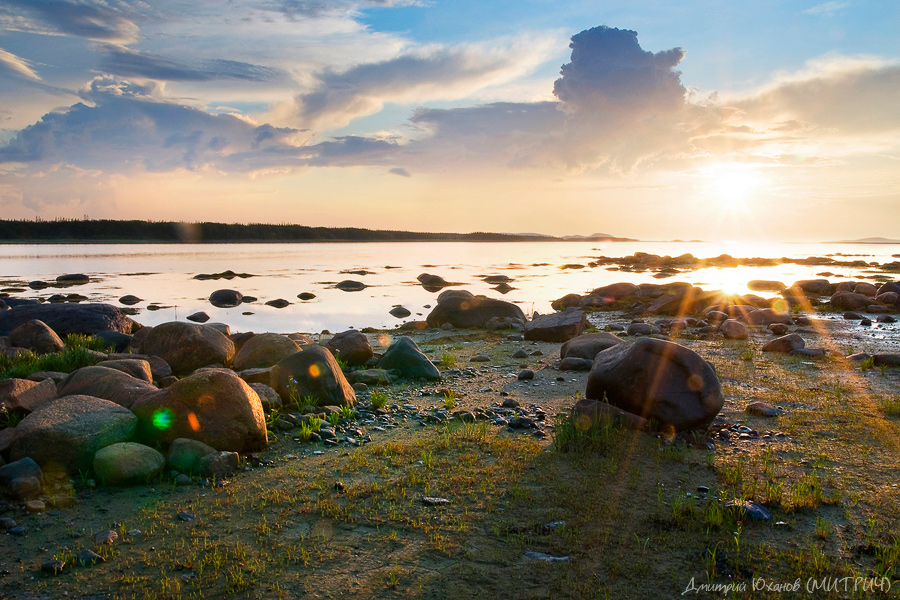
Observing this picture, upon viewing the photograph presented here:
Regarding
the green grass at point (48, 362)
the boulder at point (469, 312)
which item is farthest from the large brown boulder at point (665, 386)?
the boulder at point (469, 312)

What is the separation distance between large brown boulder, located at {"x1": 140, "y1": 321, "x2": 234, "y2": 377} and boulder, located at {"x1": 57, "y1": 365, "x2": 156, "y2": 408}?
9.98 ft

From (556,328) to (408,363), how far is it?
21.6 feet

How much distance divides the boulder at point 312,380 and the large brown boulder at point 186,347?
9.51 ft

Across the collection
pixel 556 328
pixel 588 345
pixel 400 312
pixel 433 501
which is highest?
pixel 588 345

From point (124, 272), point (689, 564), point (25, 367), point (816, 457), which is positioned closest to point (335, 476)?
point (689, 564)

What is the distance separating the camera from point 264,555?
5.07m

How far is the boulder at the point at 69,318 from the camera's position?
1709 cm

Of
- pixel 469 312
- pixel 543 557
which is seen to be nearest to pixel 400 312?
pixel 469 312

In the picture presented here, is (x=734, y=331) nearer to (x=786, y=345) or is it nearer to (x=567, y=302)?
(x=786, y=345)

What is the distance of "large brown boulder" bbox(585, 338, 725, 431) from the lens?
832 cm

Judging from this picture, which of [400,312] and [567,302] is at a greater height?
[567,302]

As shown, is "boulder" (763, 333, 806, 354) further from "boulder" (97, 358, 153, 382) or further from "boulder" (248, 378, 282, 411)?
"boulder" (97, 358, 153, 382)

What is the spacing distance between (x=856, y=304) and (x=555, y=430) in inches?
952

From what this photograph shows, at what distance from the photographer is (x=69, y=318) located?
17.4 m
